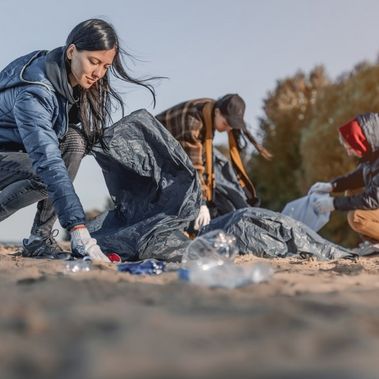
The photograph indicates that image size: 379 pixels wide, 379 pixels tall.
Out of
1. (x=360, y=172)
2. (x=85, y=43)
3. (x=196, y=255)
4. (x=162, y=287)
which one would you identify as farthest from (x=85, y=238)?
(x=360, y=172)

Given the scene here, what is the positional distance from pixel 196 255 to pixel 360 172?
3.82 metres

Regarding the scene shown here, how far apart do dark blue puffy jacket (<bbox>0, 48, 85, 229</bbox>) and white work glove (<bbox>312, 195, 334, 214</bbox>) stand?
10.3ft

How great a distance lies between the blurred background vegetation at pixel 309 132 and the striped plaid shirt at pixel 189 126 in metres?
8.42

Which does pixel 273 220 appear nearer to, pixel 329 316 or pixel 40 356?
pixel 329 316

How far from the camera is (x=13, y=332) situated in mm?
1518

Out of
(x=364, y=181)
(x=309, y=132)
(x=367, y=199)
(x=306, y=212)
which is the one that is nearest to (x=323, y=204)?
(x=306, y=212)

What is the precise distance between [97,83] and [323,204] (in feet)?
9.91

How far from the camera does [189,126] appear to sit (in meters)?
5.80

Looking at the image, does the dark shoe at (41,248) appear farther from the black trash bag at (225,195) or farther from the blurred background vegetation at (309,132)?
the blurred background vegetation at (309,132)

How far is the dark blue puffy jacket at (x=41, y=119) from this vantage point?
355cm

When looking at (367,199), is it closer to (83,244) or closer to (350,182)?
(350,182)

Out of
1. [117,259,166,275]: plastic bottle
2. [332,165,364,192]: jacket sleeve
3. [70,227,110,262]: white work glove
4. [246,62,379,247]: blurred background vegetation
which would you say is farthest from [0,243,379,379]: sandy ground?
[246,62,379,247]: blurred background vegetation

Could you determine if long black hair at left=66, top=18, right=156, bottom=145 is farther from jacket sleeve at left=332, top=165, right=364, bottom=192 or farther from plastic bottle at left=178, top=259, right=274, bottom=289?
jacket sleeve at left=332, top=165, right=364, bottom=192

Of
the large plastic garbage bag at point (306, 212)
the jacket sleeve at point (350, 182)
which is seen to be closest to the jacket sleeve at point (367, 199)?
the large plastic garbage bag at point (306, 212)
